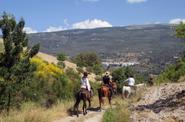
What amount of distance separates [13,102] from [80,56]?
106301mm

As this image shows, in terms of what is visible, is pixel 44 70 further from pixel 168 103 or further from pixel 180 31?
pixel 180 31

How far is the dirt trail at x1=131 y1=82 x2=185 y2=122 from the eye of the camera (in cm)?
1858

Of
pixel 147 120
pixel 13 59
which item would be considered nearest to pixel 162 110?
pixel 147 120

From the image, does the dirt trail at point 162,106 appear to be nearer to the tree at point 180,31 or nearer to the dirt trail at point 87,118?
the dirt trail at point 87,118

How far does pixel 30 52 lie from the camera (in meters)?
35.3

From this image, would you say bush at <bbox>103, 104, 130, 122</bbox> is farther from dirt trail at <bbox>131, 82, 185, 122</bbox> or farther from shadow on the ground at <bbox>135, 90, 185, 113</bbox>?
shadow on the ground at <bbox>135, 90, 185, 113</bbox>

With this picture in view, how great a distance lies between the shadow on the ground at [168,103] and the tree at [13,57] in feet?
40.5

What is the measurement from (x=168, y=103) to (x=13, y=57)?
1465cm

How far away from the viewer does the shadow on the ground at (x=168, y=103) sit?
Result: 21.4 m

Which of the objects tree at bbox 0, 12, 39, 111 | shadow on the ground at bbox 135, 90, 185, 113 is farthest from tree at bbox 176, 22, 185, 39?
tree at bbox 0, 12, 39, 111

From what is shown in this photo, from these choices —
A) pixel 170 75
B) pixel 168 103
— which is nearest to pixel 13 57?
pixel 170 75

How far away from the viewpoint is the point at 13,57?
34000mm

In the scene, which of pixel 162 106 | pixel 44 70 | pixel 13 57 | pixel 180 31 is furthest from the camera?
pixel 44 70

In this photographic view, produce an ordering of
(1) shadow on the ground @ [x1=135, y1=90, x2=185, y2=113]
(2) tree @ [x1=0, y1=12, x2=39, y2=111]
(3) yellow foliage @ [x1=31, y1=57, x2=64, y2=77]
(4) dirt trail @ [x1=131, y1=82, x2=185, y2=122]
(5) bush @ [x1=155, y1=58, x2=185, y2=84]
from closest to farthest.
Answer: (4) dirt trail @ [x1=131, y1=82, x2=185, y2=122] → (1) shadow on the ground @ [x1=135, y1=90, x2=185, y2=113] → (2) tree @ [x1=0, y1=12, x2=39, y2=111] → (5) bush @ [x1=155, y1=58, x2=185, y2=84] → (3) yellow foliage @ [x1=31, y1=57, x2=64, y2=77]
